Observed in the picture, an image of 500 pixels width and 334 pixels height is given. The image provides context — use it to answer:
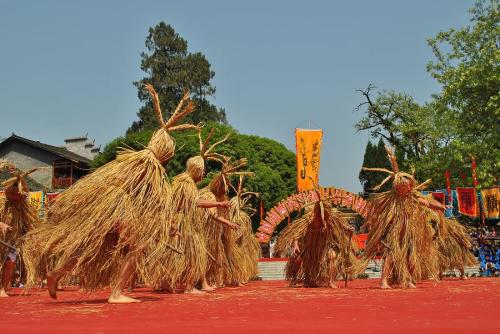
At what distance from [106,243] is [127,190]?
598 millimetres

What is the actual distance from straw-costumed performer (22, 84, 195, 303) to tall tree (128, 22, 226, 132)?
2930 cm

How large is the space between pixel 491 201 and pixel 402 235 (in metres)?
10.2

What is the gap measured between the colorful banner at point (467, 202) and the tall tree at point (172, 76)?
19722 millimetres

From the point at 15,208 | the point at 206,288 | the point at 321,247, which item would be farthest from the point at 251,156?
the point at 15,208

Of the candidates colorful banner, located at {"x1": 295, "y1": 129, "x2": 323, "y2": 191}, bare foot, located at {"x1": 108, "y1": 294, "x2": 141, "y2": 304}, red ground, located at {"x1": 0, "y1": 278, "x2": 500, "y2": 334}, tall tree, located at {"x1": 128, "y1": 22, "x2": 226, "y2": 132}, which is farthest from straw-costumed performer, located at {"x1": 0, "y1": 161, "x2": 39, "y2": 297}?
tall tree, located at {"x1": 128, "y1": 22, "x2": 226, "y2": 132}

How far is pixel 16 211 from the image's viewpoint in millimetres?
9148

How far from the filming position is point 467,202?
19.1 m

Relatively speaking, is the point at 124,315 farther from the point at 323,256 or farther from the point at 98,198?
the point at 323,256

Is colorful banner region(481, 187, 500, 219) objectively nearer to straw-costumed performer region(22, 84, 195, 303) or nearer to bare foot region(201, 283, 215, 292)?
bare foot region(201, 283, 215, 292)

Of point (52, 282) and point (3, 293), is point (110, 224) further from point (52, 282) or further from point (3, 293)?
point (3, 293)

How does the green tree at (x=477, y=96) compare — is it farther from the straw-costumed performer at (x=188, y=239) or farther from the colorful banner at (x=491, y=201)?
the straw-costumed performer at (x=188, y=239)

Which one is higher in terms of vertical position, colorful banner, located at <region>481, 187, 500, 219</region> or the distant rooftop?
the distant rooftop

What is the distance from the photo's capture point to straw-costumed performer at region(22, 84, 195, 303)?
6.50 metres

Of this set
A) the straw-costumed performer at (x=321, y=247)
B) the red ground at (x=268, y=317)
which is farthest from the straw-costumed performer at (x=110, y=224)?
the straw-costumed performer at (x=321, y=247)
